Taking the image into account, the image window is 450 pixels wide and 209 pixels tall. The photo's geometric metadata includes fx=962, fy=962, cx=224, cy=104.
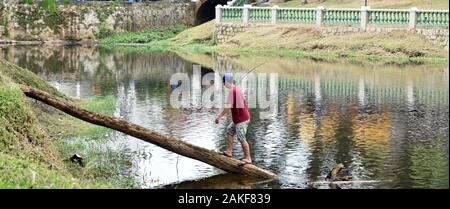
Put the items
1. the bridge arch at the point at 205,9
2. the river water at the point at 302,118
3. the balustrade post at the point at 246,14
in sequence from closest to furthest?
1. the river water at the point at 302,118
2. the balustrade post at the point at 246,14
3. the bridge arch at the point at 205,9

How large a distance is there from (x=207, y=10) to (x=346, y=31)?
26402 millimetres

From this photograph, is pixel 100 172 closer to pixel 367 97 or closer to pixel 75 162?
pixel 75 162

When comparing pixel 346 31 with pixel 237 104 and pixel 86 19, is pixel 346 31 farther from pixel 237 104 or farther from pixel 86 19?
pixel 237 104

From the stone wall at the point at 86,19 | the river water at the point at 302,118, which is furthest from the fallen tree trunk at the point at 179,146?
the stone wall at the point at 86,19

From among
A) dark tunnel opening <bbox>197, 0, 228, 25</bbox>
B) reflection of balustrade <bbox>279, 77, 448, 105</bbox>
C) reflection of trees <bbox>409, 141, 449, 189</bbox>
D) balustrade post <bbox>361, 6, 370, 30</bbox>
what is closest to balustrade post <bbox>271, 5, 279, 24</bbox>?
balustrade post <bbox>361, 6, 370, 30</bbox>

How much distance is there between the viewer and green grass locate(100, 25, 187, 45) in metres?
72.4

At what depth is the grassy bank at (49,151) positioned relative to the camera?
13078 millimetres

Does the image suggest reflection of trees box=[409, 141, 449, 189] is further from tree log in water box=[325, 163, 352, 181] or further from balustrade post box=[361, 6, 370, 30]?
balustrade post box=[361, 6, 370, 30]

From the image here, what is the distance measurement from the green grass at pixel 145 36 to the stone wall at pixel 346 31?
11140 mm

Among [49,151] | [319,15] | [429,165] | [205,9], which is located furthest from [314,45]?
[49,151]

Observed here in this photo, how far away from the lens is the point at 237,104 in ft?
57.9

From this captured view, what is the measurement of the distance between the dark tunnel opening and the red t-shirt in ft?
197

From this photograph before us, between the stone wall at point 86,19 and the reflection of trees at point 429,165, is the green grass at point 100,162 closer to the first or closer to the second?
the reflection of trees at point 429,165
